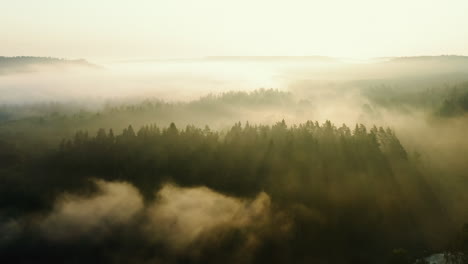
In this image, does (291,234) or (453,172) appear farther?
(453,172)

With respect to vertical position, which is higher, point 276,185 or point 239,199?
point 276,185

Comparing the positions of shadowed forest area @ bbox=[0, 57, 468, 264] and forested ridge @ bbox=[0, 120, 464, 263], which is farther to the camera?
shadowed forest area @ bbox=[0, 57, 468, 264]

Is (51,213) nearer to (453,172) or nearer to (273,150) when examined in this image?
(273,150)

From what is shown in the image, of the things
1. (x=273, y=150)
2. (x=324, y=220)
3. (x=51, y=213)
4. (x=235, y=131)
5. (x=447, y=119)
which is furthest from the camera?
(x=447, y=119)

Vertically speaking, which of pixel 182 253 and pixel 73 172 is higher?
pixel 73 172

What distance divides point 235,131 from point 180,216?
47477 mm

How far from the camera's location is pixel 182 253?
11588 cm

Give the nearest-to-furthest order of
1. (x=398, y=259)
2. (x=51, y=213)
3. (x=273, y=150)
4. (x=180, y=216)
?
(x=398, y=259) < (x=180, y=216) < (x=51, y=213) < (x=273, y=150)

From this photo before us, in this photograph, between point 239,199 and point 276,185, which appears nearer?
point 239,199

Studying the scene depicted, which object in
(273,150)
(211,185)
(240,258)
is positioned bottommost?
(240,258)

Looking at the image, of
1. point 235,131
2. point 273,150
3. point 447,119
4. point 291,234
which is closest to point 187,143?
point 235,131

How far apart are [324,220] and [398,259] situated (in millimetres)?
34285

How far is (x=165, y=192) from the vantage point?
14462 centimetres

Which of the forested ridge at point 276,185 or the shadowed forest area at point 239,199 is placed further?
the shadowed forest area at point 239,199
